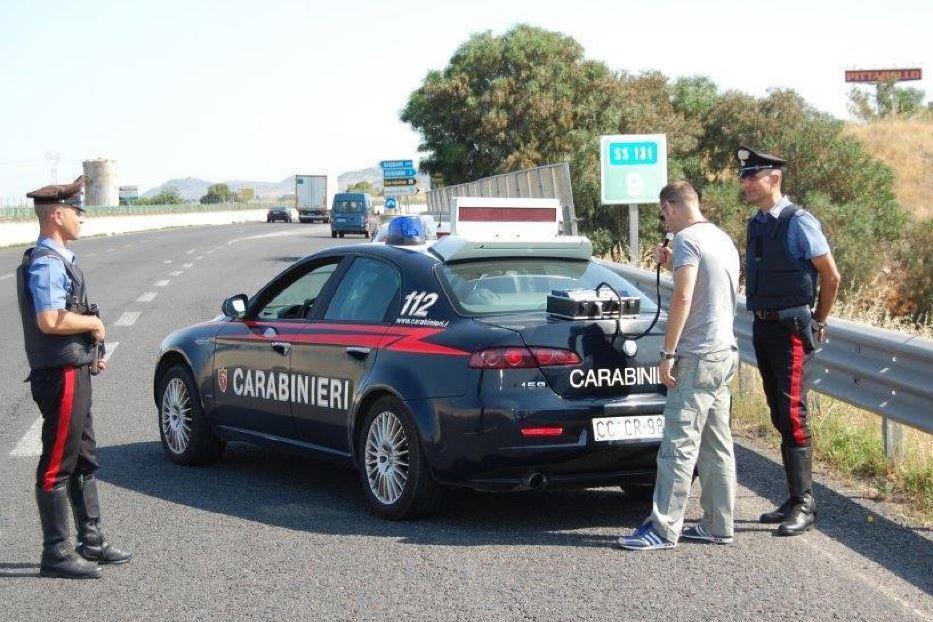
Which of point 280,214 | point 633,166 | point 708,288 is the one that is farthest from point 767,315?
point 280,214

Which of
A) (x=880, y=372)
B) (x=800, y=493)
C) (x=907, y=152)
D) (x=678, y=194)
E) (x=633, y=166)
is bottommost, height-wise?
(x=800, y=493)

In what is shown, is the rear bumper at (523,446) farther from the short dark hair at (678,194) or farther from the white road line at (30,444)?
the white road line at (30,444)

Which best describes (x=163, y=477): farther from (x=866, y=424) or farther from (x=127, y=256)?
(x=127, y=256)

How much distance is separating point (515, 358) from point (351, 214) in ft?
179

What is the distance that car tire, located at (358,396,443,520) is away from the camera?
7.07 metres

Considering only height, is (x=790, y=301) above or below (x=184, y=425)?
above

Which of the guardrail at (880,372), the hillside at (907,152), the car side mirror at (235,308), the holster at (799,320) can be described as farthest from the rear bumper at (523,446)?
the hillside at (907,152)

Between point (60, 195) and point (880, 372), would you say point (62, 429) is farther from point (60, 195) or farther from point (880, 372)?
point (880, 372)

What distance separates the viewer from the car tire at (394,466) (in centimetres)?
707

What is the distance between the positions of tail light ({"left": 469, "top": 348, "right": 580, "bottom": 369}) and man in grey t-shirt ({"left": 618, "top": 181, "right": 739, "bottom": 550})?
1.89 feet

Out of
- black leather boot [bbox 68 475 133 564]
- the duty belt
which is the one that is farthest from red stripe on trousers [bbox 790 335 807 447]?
black leather boot [bbox 68 475 133 564]

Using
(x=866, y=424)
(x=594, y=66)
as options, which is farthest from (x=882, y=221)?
(x=866, y=424)

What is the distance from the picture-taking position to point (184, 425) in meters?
8.99

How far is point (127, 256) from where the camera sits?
129 ft
